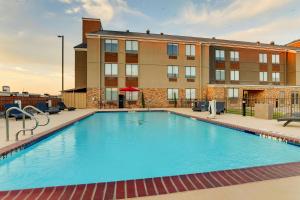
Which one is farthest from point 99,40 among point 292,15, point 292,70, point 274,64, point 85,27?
point 292,70


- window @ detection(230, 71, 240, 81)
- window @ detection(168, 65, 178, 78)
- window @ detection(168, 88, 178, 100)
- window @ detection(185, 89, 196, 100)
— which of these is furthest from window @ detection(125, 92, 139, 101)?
window @ detection(230, 71, 240, 81)

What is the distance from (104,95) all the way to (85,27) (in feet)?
48.0

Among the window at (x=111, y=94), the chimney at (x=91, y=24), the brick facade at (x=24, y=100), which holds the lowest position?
the brick facade at (x=24, y=100)

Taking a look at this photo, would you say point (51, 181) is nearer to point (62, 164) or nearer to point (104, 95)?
point (62, 164)

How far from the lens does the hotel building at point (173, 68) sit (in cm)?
2592

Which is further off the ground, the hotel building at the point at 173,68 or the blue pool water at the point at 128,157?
the hotel building at the point at 173,68

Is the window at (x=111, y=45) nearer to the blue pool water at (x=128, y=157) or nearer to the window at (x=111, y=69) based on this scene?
the window at (x=111, y=69)

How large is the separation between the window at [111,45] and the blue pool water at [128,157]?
19104 mm

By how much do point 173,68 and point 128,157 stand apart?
23.3 m

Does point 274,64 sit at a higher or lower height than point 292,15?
lower

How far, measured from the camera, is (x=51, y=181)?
14.3ft

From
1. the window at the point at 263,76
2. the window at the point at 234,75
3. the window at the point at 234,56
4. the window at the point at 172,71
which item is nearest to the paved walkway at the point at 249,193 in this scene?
the window at the point at 172,71

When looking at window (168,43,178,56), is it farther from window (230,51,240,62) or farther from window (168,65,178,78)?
window (230,51,240,62)

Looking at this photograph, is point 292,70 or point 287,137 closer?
point 287,137
